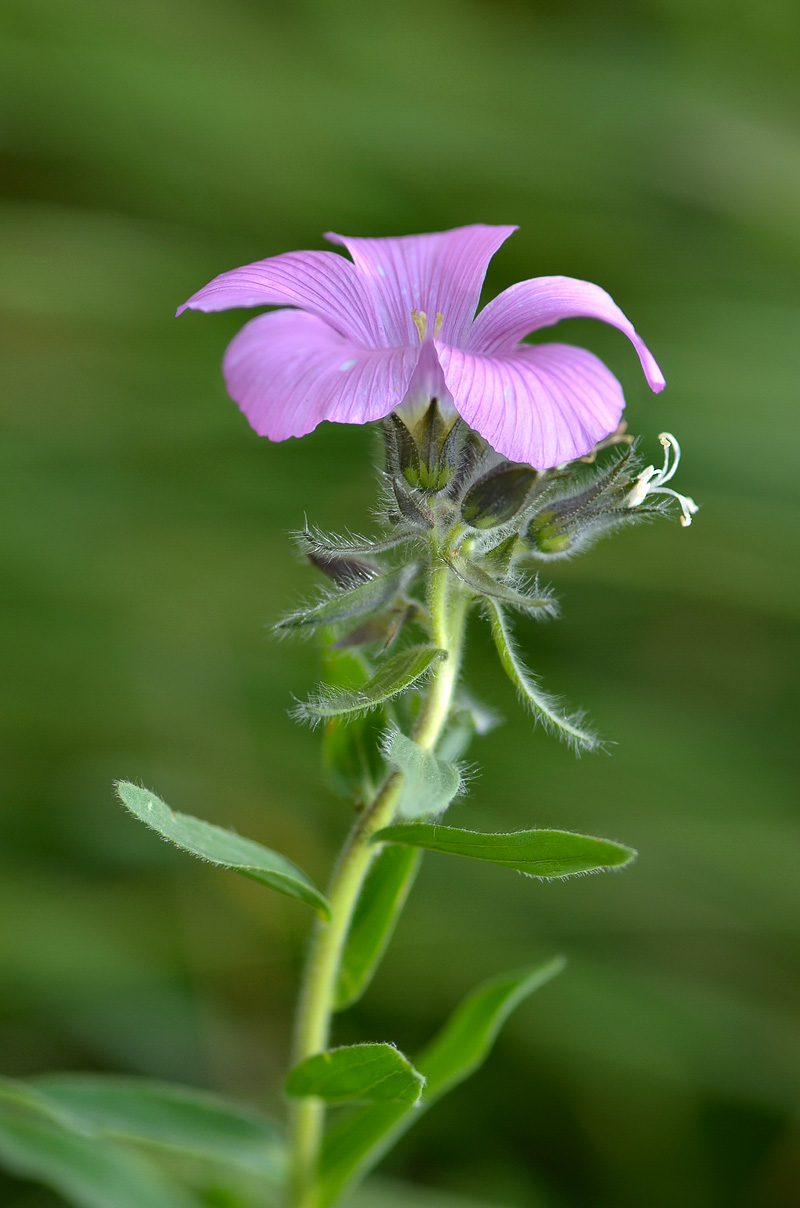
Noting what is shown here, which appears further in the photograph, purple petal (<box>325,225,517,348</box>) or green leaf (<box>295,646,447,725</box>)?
purple petal (<box>325,225,517,348</box>)

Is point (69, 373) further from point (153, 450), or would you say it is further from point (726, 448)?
point (726, 448)

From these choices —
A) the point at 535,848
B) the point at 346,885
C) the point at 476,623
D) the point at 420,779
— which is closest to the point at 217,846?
the point at 346,885

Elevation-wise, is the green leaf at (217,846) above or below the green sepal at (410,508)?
below

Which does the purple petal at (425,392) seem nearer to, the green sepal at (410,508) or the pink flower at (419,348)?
the pink flower at (419,348)

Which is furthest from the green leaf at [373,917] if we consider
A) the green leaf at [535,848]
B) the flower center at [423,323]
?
the flower center at [423,323]

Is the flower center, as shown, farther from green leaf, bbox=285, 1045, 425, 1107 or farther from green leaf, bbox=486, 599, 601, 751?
green leaf, bbox=285, 1045, 425, 1107

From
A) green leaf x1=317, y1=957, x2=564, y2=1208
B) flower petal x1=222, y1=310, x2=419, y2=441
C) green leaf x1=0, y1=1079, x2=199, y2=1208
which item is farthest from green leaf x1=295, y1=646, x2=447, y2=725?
green leaf x1=0, y1=1079, x2=199, y2=1208

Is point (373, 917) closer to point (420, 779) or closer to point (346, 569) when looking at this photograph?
point (420, 779)
